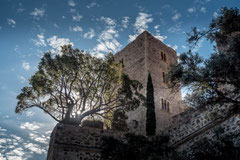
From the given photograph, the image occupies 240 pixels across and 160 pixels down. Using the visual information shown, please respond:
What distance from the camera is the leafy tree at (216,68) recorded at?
26.6 feet

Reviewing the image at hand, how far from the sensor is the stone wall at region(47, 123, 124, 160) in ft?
37.9

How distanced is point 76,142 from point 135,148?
337 centimetres

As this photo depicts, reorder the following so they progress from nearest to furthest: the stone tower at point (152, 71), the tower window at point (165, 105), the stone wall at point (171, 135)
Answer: the stone wall at point (171, 135)
the stone tower at point (152, 71)
the tower window at point (165, 105)

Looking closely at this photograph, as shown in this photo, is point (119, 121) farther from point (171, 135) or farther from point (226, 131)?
point (226, 131)

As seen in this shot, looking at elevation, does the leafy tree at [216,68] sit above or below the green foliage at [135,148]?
above

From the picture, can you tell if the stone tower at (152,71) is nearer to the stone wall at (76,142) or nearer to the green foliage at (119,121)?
the green foliage at (119,121)

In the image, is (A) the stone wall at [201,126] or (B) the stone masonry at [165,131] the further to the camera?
(B) the stone masonry at [165,131]

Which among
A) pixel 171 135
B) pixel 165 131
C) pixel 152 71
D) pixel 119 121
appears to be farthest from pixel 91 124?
pixel 152 71

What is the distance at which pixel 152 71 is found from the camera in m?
22.1

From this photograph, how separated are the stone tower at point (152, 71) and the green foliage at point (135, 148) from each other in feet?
19.7

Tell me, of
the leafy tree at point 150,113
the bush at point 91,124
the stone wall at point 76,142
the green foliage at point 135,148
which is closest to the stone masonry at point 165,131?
the stone wall at point 76,142

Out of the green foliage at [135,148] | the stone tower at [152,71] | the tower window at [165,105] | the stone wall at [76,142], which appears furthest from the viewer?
the tower window at [165,105]

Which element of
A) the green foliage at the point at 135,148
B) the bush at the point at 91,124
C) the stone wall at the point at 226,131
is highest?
the bush at the point at 91,124

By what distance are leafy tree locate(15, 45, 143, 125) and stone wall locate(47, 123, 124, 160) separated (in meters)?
1.53
